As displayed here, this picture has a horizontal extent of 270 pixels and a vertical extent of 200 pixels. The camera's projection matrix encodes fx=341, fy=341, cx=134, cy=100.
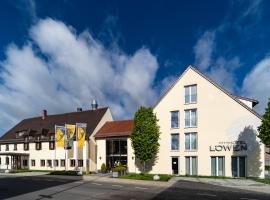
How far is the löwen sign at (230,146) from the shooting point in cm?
3591

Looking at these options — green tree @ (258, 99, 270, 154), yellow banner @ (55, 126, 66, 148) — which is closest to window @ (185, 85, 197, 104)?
green tree @ (258, 99, 270, 154)

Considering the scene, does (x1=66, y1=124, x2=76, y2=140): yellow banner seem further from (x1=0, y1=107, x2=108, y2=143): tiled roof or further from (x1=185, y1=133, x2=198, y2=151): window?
(x1=185, y1=133, x2=198, y2=151): window

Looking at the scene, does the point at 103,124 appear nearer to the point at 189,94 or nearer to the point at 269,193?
the point at 189,94

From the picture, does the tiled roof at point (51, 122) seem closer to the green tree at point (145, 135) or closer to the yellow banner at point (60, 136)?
the yellow banner at point (60, 136)

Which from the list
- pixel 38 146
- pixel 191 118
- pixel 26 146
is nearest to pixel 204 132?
pixel 191 118

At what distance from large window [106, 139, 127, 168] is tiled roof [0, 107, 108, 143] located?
12.5 feet

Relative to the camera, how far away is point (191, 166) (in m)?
39.3

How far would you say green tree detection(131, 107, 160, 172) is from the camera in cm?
4088

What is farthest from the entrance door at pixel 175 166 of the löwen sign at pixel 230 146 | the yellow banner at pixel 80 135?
the yellow banner at pixel 80 135

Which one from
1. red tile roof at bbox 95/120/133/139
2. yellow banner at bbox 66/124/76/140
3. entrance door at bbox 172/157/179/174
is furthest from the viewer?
red tile roof at bbox 95/120/133/139

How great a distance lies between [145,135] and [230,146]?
10.0m

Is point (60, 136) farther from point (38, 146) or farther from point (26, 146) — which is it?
point (26, 146)

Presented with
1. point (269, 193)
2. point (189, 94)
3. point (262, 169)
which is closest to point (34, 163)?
point (189, 94)

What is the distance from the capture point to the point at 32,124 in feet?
206
